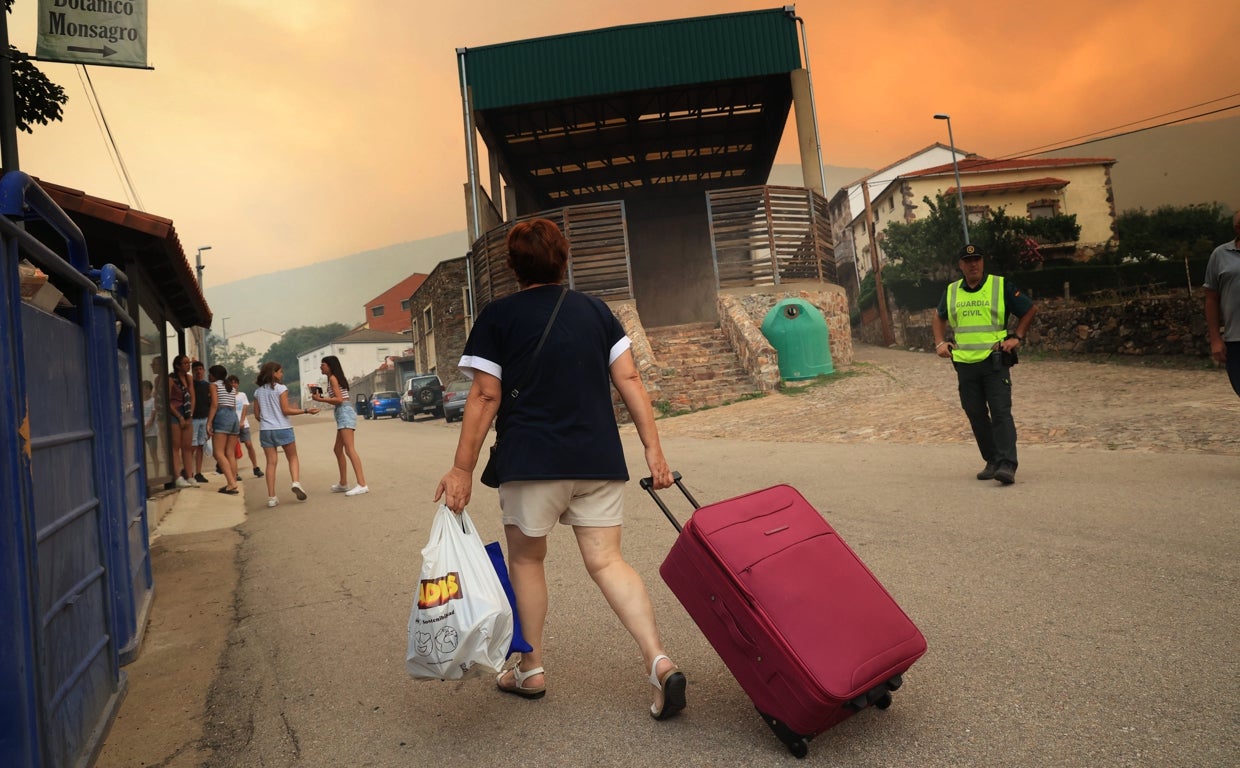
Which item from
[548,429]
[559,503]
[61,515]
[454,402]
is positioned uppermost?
[454,402]

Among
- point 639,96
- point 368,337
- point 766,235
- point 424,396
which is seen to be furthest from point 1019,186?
point 368,337

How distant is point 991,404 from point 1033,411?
507 cm

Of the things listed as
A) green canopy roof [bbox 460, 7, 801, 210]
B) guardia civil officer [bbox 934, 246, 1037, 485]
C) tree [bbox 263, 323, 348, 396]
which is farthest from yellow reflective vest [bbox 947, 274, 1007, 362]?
tree [bbox 263, 323, 348, 396]

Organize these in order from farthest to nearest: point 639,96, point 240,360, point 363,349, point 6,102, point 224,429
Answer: point 240,360 → point 363,349 → point 639,96 → point 224,429 → point 6,102

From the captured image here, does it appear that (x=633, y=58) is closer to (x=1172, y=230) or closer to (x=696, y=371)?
(x=696, y=371)

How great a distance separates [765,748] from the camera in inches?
106

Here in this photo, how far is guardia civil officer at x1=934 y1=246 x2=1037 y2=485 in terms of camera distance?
684cm

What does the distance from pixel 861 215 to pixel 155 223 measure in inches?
1922

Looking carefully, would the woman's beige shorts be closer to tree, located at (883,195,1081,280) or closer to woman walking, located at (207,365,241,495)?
woman walking, located at (207,365,241,495)

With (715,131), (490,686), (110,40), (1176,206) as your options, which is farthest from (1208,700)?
(1176,206)

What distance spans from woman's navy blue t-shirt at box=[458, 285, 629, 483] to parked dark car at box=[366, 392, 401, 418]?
38.3 meters

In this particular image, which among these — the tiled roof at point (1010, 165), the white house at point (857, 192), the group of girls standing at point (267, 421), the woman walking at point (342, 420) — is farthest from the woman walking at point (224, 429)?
the white house at point (857, 192)

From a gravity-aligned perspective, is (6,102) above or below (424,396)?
above

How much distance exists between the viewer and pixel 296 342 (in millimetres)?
112375
